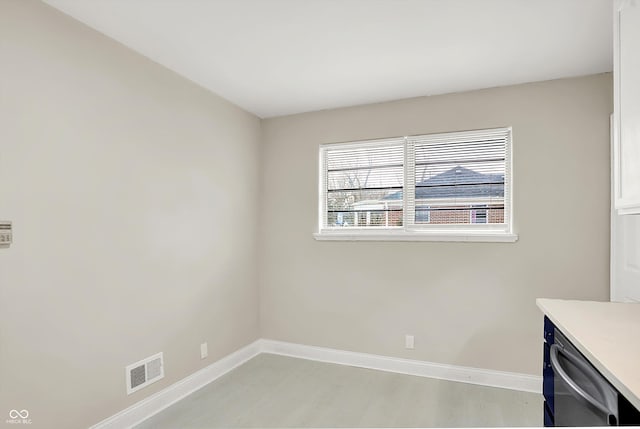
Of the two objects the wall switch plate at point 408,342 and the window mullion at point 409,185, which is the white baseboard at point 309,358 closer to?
the wall switch plate at point 408,342

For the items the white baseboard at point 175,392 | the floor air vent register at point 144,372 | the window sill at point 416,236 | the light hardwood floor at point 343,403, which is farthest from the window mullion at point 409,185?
the floor air vent register at point 144,372

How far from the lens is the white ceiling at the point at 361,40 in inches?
77.8

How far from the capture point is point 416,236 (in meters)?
3.26

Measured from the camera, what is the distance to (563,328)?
1.51 metres

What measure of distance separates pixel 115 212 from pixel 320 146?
200 centimetres

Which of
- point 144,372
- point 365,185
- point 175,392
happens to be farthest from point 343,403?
point 365,185

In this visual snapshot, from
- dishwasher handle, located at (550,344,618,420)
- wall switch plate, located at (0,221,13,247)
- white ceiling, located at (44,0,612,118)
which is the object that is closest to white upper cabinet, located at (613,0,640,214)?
white ceiling, located at (44,0,612,118)

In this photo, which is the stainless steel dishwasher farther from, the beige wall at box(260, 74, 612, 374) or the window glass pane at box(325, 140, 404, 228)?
the window glass pane at box(325, 140, 404, 228)

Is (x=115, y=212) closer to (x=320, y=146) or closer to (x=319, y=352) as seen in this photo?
(x=320, y=146)

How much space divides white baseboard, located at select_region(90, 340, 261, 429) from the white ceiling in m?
2.39

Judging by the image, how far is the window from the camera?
3.11 metres

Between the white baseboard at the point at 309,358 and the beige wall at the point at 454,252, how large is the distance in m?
0.07

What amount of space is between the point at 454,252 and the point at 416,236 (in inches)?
13.5

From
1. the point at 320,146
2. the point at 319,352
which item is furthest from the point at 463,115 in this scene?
the point at 319,352
